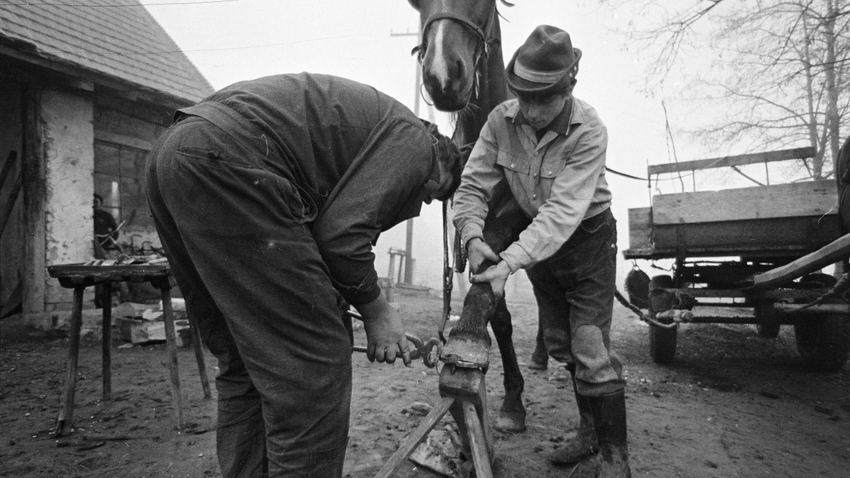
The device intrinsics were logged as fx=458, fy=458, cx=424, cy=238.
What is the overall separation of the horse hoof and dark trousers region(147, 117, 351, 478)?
1.79 metres

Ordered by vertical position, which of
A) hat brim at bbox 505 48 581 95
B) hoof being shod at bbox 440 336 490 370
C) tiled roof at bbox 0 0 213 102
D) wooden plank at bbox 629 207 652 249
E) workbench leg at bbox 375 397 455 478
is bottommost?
workbench leg at bbox 375 397 455 478

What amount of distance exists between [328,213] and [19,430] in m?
3.11

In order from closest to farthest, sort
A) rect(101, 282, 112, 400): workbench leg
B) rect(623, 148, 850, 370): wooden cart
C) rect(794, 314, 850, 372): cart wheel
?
rect(101, 282, 112, 400): workbench leg
rect(623, 148, 850, 370): wooden cart
rect(794, 314, 850, 372): cart wheel

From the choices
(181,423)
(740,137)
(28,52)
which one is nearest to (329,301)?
(181,423)

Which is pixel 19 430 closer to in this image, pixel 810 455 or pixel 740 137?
pixel 810 455

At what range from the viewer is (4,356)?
16.2 feet

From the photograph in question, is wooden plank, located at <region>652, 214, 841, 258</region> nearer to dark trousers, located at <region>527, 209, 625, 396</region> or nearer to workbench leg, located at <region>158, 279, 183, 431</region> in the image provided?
dark trousers, located at <region>527, 209, 625, 396</region>

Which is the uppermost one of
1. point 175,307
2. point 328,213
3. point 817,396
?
point 328,213

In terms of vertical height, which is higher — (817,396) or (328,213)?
(328,213)

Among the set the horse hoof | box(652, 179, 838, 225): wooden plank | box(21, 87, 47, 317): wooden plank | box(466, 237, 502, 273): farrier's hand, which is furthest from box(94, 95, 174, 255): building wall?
box(652, 179, 838, 225): wooden plank

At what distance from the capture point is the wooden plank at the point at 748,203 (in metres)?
3.69

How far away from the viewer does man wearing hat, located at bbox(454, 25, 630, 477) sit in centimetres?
212

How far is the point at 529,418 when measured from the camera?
3158 millimetres

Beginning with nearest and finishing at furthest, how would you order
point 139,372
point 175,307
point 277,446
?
point 277,446, point 139,372, point 175,307
